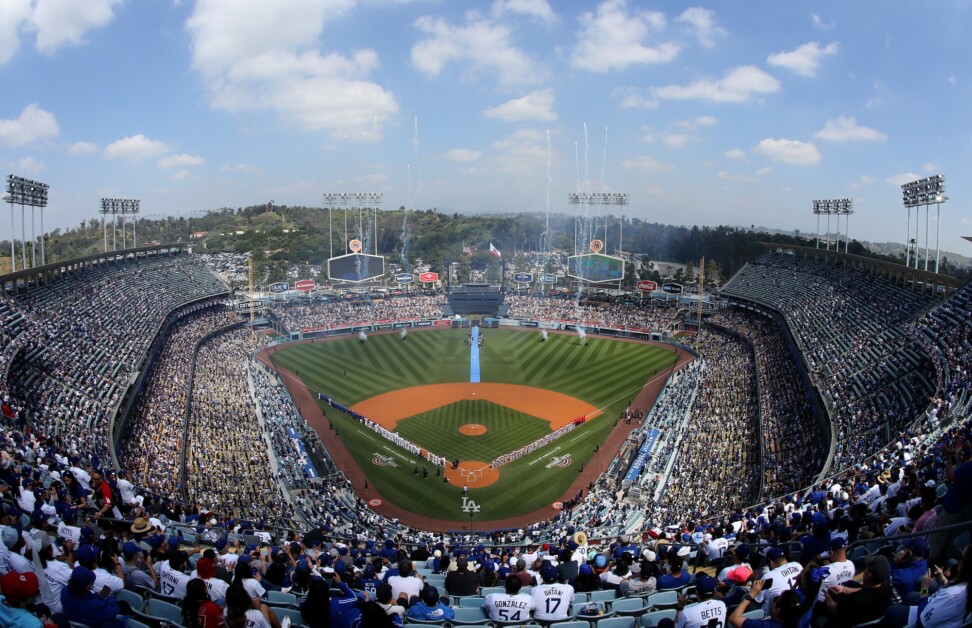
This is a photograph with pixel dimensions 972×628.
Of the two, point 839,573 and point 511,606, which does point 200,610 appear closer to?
point 511,606

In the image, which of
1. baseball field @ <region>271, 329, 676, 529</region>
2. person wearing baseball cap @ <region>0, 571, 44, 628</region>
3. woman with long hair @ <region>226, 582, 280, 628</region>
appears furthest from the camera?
baseball field @ <region>271, 329, 676, 529</region>

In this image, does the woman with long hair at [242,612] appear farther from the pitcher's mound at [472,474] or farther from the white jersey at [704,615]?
the pitcher's mound at [472,474]

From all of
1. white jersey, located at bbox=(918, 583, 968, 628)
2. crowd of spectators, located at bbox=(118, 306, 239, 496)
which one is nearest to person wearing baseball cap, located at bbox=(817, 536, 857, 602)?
white jersey, located at bbox=(918, 583, 968, 628)

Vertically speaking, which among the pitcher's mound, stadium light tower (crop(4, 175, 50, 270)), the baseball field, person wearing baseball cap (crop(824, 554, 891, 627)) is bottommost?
the pitcher's mound

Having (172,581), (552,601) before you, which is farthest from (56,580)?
(552,601)

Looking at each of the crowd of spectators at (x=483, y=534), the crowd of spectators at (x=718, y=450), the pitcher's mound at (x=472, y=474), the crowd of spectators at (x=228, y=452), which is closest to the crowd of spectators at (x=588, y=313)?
the crowd of spectators at (x=483, y=534)

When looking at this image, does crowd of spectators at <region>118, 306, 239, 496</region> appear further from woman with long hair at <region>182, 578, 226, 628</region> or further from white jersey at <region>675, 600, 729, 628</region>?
white jersey at <region>675, 600, 729, 628</region>

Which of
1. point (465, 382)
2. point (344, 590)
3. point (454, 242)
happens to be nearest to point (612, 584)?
point (344, 590)
